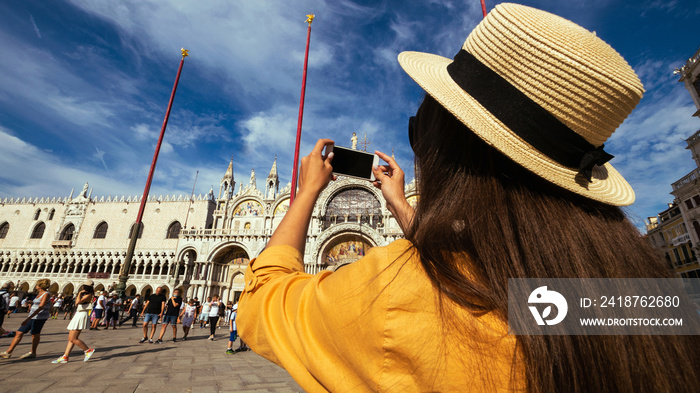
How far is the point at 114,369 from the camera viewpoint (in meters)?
5.02

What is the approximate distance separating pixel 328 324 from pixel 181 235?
25564mm

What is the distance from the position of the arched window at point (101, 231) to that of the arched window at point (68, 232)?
8.71 feet

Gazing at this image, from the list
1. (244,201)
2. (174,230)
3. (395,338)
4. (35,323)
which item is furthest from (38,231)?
(395,338)

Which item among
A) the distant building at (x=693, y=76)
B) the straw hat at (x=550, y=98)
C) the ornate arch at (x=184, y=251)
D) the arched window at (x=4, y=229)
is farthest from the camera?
the arched window at (x=4, y=229)

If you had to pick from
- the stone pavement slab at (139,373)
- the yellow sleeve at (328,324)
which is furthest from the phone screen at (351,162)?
the stone pavement slab at (139,373)

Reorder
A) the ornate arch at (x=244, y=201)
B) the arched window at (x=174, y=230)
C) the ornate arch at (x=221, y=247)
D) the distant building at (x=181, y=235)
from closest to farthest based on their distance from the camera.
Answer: the distant building at (x=181, y=235), the ornate arch at (x=221, y=247), the ornate arch at (x=244, y=201), the arched window at (x=174, y=230)

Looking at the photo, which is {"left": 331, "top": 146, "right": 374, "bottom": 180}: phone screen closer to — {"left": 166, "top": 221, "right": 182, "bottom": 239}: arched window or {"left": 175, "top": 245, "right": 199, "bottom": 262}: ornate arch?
{"left": 175, "top": 245, "right": 199, "bottom": 262}: ornate arch

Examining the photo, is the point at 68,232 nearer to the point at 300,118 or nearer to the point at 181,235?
the point at 181,235

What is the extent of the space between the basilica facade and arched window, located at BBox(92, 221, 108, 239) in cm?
9

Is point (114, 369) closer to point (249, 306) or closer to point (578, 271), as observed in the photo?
point (249, 306)

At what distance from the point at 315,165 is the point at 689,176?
25455mm

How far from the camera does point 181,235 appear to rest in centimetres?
2286

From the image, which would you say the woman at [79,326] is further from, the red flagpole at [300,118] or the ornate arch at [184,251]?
the ornate arch at [184,251]

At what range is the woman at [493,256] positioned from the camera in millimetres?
583
